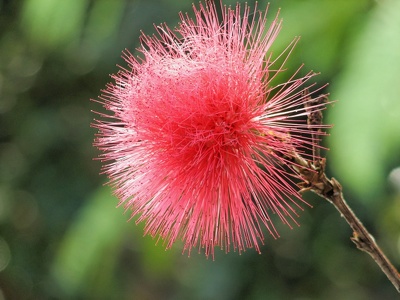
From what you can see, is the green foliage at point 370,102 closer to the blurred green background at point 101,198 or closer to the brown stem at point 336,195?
the blurred green background at point 101,198

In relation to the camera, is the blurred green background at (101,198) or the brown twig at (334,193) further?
the blurred green background at (101,198)

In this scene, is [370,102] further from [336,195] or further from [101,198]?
[101,198]

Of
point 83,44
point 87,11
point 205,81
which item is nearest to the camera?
point 205,81

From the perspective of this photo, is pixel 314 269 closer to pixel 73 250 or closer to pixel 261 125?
pixel 73 250

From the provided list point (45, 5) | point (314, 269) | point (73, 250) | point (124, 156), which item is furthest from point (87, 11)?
point (314, 269)

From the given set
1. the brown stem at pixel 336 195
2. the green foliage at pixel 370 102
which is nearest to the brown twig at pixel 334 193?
the brown stem at pixel 336 195

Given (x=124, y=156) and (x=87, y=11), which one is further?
(x=87, y=11)

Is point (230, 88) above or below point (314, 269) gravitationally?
above

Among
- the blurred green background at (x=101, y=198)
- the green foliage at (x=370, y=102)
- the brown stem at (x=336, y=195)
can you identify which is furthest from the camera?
the blurred green background at (x=101, y=198)

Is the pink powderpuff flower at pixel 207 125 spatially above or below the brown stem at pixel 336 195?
above
